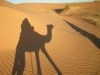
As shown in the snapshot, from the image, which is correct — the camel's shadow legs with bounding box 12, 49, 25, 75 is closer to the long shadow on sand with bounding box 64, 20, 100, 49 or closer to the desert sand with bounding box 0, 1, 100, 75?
the desert sand with bounding box 0, 1, 100, 75

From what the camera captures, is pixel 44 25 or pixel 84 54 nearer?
pixel 84 54

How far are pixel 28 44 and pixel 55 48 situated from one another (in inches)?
63.3

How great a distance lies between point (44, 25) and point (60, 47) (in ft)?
12.9

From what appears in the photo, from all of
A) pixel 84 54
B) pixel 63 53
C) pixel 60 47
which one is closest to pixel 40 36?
pixel 60 47

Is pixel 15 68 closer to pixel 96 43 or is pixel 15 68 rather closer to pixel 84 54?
pixel 84 54

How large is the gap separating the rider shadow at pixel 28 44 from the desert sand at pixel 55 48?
0.04 metres

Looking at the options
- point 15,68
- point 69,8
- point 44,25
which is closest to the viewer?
point 15,68

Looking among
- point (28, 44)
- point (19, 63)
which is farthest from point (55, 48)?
point (19, 63)

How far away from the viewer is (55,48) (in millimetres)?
10844

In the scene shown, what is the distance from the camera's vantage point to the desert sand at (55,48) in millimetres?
8414

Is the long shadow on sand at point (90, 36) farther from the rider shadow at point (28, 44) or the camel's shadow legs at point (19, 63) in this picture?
the camel's shadow legs at point (19, 63)

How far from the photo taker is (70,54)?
10.1 m

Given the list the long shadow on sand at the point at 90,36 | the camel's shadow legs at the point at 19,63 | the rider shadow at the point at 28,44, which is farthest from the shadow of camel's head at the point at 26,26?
the long shadow on sand at the point at 90,36

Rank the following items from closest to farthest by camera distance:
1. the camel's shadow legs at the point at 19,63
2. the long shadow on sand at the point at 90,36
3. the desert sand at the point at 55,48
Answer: the camel's shadow legs at the point at 19,63 → the desert sand at the point at 55,48 → the long shadow on sand at the point at 90,36
